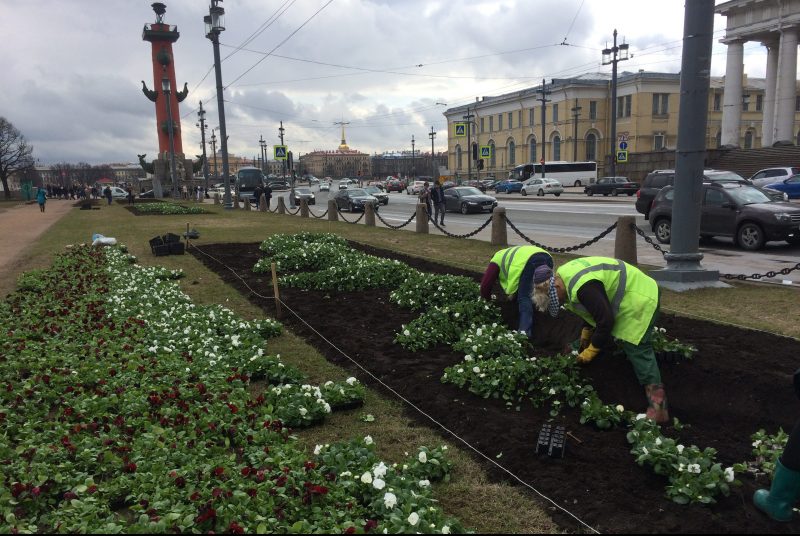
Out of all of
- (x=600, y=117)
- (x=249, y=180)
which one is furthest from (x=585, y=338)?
(x=600, y=117)

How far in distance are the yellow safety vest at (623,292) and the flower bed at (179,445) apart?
1754mm

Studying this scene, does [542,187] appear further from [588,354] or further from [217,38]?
[588,354]

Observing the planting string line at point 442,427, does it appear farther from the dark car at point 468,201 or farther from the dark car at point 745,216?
the dark car at point 468,201

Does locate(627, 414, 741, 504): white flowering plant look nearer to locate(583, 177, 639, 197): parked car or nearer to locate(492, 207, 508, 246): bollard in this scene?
locate(492, 207, 508, 246): bollard

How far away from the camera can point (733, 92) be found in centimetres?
4712

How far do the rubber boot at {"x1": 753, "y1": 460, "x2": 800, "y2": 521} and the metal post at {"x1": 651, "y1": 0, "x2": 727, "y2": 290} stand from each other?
5.83 meters

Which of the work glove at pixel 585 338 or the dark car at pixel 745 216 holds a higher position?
the dark car at pixel 745 216

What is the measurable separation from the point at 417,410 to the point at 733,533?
2.35 metres

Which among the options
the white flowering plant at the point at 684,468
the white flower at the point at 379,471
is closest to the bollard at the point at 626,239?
the white flowering plant at the point at 684,468

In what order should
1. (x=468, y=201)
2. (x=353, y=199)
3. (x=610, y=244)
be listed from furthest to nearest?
1. (x=353, y=199)
2. (x=468, y=201)
3. (x=610, y=244)

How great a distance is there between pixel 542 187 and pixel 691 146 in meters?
40.2

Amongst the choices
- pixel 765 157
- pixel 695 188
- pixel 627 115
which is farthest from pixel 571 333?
pixel 627 115

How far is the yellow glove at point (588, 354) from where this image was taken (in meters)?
4.72

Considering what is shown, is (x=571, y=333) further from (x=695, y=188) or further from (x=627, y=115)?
(x=627, y=115)
